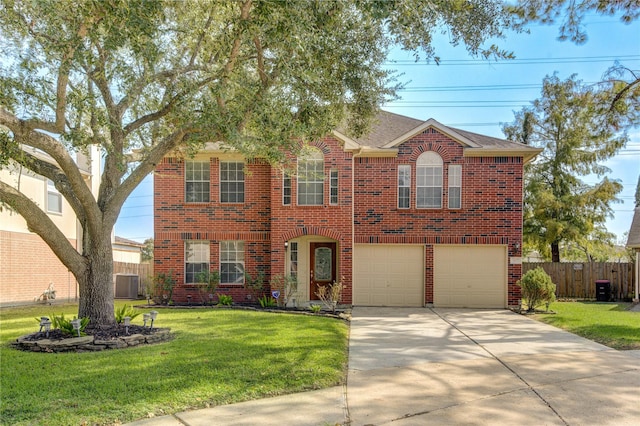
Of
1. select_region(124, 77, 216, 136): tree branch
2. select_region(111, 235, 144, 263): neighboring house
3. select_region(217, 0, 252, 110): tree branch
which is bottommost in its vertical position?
select_region(111, 235, 144, 263): neighboring house

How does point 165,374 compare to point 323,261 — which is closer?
point 165,374

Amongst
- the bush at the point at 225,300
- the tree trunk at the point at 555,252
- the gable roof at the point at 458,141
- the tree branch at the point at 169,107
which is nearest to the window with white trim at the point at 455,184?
the gable roof at the point at 458,141

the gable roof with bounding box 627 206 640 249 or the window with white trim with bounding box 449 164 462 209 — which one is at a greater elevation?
the window with white trim with bounding box 449 164 462 209

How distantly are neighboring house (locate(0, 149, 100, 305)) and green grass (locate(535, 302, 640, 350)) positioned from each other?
46.8 feet

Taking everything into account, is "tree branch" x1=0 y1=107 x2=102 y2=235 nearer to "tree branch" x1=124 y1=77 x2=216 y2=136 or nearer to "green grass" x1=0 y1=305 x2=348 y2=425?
"tree branch" x1=124 y1=77 x2=216 y2=136

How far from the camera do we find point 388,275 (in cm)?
1551

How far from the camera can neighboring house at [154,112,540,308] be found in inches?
593

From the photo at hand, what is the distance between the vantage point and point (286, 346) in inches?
313

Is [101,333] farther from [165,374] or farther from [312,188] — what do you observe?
[312,188]

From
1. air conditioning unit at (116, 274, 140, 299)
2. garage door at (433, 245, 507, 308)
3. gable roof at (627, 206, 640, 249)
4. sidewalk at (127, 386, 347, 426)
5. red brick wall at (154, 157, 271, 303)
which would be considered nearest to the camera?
sidewalk at (127, 386, 347, 426)

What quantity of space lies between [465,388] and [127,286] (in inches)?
633

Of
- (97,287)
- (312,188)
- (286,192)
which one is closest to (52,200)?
(286,192)

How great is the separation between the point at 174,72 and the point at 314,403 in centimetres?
700

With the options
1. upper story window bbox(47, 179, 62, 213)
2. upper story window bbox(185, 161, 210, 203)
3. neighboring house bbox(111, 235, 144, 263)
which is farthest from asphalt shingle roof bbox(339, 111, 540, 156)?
neighboring house bbox(111, 235, 144, 263)
